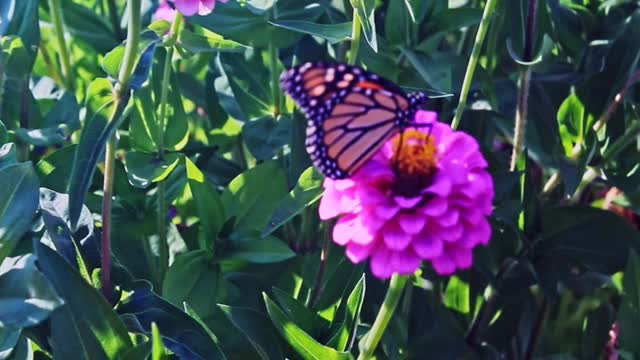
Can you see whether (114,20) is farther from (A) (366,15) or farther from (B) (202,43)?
(A) (366,15)

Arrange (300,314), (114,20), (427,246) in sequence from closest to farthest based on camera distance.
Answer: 1. (427,246)
2. (300,314)
3. (114,20)

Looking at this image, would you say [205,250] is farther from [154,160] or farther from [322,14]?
[322,14]

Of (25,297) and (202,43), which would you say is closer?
(25,297)

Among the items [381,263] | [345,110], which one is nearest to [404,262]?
[381,263]

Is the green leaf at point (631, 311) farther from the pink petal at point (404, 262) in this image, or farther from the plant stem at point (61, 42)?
the plant stem at point (61, 42)

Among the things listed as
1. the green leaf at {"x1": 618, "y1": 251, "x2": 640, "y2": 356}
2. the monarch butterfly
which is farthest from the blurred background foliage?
the monarch butterfly

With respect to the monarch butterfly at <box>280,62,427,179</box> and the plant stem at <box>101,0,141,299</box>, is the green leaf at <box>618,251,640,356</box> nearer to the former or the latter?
the monarch butterfly at <box>280,62,427,179</box>
